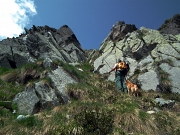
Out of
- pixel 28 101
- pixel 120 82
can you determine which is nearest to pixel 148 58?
pixel 120 82

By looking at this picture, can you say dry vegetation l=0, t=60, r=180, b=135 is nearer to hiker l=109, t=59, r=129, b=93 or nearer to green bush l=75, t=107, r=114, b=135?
green bush l=75, t=107, r=114, b=135

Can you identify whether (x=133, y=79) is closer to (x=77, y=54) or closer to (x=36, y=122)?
(x=36, y=122)

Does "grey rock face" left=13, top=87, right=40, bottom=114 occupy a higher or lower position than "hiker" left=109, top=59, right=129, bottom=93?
lower

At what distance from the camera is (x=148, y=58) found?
25281mm

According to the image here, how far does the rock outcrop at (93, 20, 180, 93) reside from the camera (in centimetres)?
2081

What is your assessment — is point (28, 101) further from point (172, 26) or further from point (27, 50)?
point (172, 26)

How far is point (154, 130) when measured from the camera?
10953 millimetres

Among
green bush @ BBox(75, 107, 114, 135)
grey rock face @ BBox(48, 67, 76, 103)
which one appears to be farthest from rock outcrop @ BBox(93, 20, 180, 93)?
green bush @ BBox(75, 107, 114, 135)

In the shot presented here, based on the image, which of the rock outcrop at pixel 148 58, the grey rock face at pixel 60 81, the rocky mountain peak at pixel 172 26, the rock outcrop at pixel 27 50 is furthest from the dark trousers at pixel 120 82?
the rocky mountain peak at pixel 172 26

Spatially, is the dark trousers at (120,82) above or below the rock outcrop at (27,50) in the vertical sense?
below

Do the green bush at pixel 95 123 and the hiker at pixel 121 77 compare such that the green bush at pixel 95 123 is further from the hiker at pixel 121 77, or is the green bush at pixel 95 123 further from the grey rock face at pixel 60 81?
the hiker at pixel 121 77

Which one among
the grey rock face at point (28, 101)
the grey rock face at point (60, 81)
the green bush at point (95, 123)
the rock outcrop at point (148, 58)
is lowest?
the green bush at point (95, 123)

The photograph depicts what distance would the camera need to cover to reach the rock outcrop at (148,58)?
2081 cm

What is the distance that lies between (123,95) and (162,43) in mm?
14534
